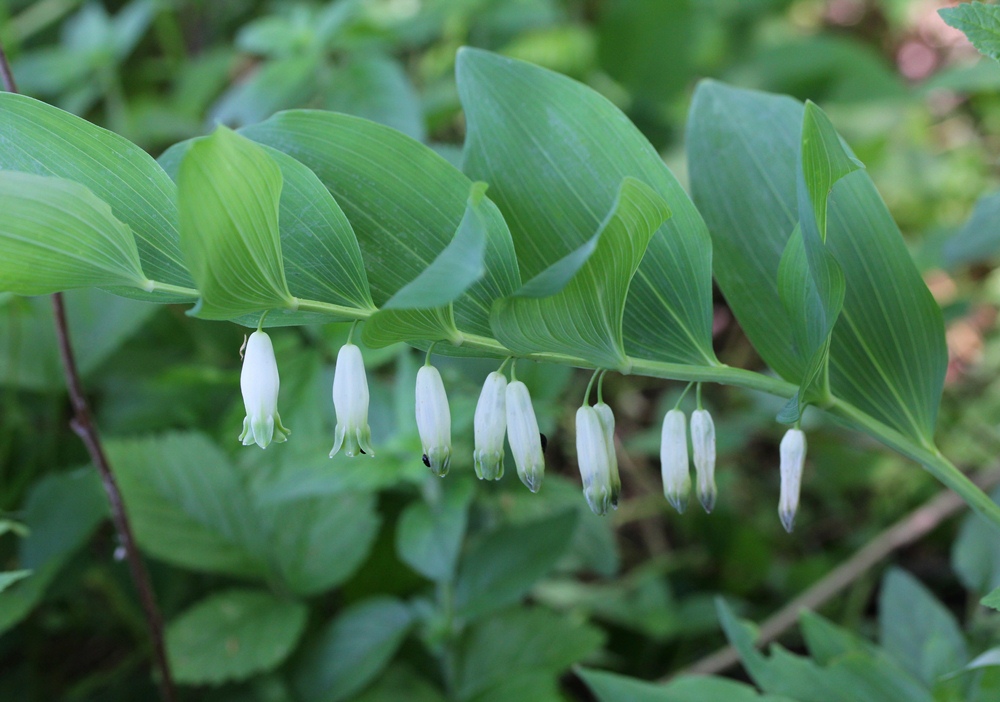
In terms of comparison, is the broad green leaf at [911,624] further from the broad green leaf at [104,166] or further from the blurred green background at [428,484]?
the broad green leaf at [104,166]

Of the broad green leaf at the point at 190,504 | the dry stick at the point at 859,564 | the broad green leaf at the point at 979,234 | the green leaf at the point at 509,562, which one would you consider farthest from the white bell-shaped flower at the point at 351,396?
the dry stick at the point at 859,564

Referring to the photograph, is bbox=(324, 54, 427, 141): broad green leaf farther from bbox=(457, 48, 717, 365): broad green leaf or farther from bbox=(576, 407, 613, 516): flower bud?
bbox=(576, 407, 613, 516): flower bud

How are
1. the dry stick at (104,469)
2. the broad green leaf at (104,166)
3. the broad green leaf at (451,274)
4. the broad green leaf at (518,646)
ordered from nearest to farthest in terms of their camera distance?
1. the broad green leaf at (451,274)
2. the broad green leaf at (104,166)
3. the dry stick at (104,469)
4. the broad green leaf at (518,646)

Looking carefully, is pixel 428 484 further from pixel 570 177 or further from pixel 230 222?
pixel 230 222

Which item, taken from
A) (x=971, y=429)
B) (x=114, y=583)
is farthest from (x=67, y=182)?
(x=971, y=429)

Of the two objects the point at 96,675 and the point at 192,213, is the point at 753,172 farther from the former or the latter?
the point at 96,675

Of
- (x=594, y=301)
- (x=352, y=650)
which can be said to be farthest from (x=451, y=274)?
(x=352, y=650)
